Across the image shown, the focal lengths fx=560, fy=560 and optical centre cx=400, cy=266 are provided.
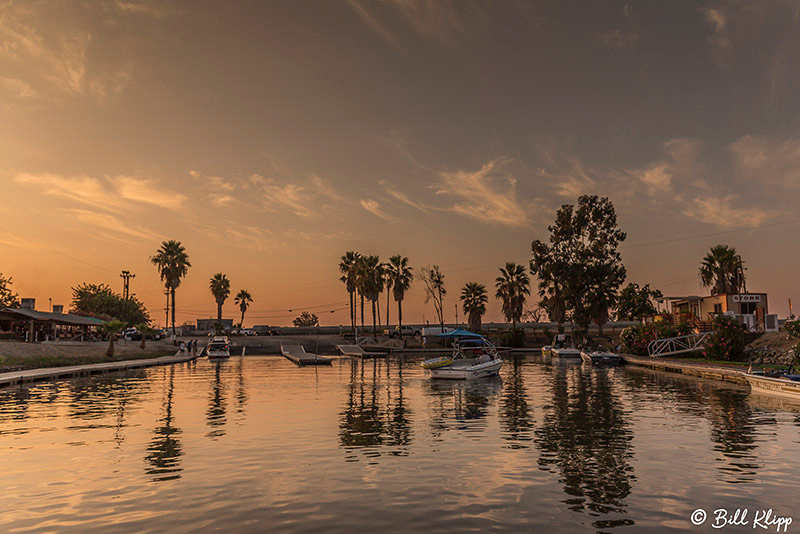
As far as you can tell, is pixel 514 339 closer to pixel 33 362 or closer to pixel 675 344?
pixel 675 344

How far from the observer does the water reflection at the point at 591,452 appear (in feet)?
38.9

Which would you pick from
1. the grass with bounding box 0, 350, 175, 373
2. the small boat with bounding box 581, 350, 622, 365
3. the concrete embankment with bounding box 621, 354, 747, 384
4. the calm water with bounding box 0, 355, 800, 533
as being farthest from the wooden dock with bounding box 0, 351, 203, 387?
the concrete embankment with bounding box 621, 354, 747, 384

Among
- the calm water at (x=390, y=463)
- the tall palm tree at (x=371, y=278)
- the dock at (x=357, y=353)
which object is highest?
the tall palm tree at (x=371, y=278)

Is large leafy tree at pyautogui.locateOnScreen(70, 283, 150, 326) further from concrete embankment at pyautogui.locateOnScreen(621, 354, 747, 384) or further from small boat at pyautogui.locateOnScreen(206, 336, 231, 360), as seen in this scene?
concrete embankment at pyautogui.locateOnScreen(621, 354, 747, 384)

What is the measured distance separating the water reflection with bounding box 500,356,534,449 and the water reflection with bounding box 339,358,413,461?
12.0 ft

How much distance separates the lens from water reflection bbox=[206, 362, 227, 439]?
2081cm

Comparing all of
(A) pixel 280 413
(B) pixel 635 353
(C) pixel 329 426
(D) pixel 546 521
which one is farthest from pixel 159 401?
(B) pixel 635 353

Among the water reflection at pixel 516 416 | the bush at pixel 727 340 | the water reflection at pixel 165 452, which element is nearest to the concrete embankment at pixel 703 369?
the bush at pixel 727 340

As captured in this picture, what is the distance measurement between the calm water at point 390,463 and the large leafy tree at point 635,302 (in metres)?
71.4

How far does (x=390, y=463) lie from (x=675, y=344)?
60.7 metres

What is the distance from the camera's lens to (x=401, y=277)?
4264 inches

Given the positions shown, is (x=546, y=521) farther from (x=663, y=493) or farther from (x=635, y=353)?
(x=635, y=353)

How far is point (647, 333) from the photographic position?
2739 inches

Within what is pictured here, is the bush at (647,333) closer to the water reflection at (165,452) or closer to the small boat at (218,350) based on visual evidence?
the small boat at (218,350)
